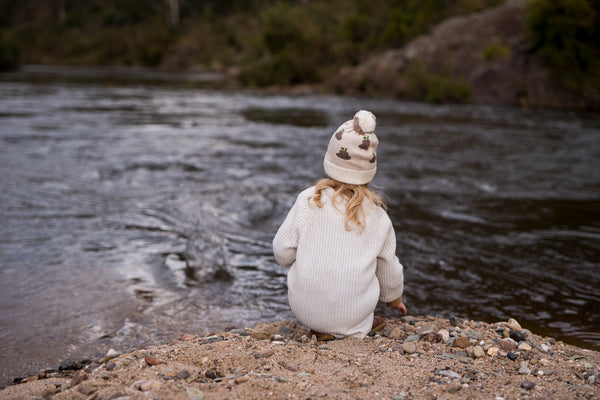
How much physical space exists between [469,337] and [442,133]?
9.89m

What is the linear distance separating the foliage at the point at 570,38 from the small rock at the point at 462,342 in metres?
16.9

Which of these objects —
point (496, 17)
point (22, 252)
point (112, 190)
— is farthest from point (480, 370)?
point (496, 17)

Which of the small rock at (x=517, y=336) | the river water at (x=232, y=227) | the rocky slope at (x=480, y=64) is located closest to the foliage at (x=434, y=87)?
the rocky slope at (x=480, y=64)

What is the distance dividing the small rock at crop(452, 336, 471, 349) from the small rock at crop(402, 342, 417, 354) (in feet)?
0.84

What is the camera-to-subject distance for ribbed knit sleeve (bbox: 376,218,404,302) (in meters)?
3.09

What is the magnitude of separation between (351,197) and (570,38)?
17.7 meters

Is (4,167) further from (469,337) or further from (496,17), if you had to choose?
(496,17)

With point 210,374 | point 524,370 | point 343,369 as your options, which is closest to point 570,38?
point 524,370

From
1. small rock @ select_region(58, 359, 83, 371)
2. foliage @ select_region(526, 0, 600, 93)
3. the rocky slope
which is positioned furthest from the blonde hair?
foliage @ select_region(526, 0, 600, 93)

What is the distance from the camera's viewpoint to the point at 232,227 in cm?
586

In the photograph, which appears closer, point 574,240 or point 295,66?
point 574,240

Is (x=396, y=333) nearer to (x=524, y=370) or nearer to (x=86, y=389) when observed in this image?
(x=524, y=370)

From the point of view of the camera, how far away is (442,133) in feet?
40.7

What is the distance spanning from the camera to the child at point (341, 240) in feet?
9.66
